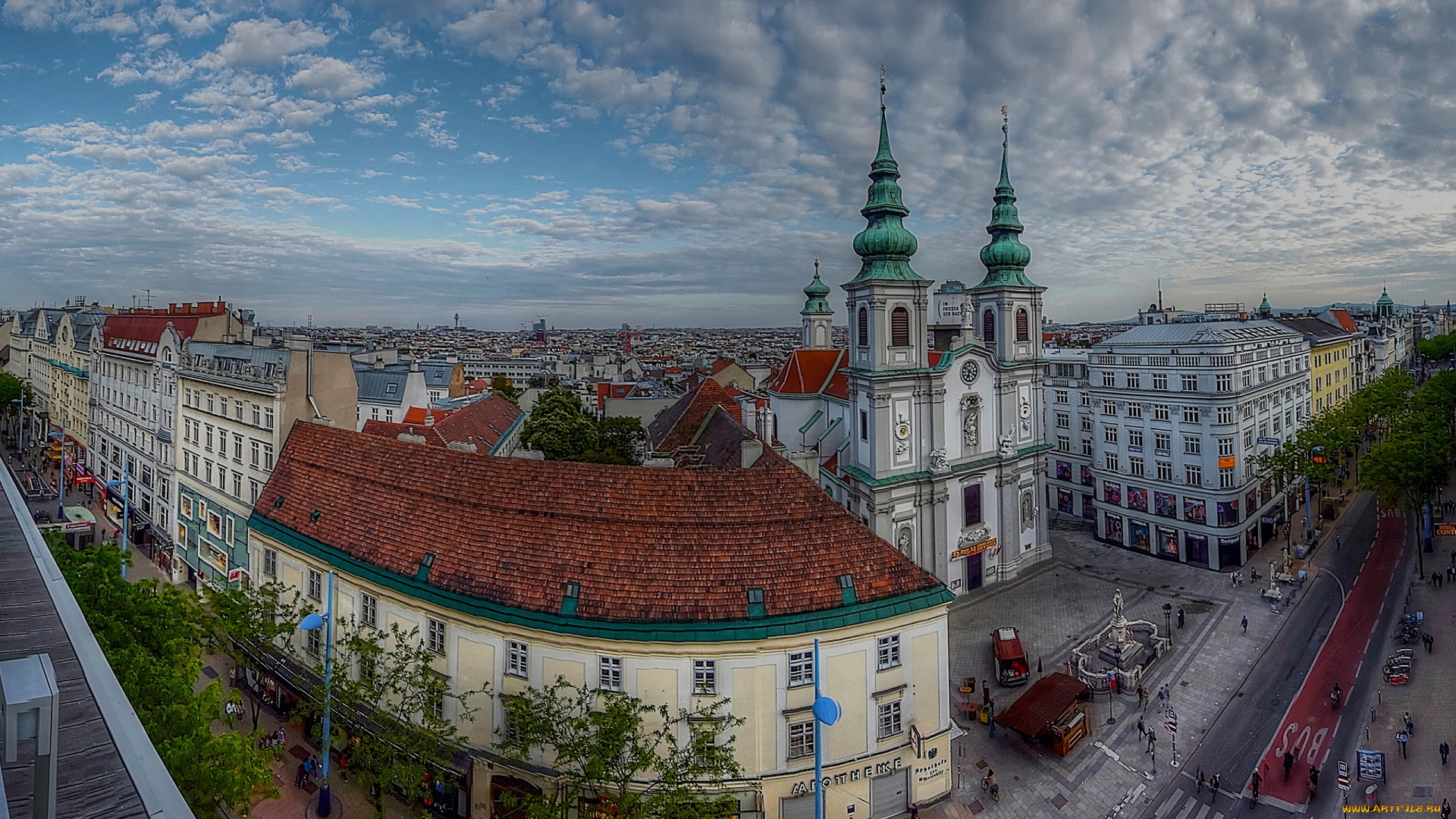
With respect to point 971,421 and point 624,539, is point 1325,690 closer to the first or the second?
point 971,421

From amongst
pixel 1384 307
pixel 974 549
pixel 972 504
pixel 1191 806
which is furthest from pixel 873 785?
pixel 1384 307

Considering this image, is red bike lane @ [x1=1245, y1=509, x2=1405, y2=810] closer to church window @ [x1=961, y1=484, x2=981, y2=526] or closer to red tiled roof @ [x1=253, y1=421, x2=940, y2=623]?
red tiled roof @ [x1=253, y1=421, x2=940, y2=623]

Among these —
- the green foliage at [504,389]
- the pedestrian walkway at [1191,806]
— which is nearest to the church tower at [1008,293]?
the pedestrian walkway at [1191,806]

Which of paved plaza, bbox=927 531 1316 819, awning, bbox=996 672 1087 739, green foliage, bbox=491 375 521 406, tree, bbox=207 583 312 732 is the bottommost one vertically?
paved plaza, bbox=927 531 1316 819

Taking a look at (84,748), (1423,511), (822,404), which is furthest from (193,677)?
(1423,511)

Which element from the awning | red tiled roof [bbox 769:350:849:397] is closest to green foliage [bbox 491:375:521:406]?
red tiled roof [bbox 769:350:849:397]

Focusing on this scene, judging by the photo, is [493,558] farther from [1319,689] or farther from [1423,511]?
[1423,511]
